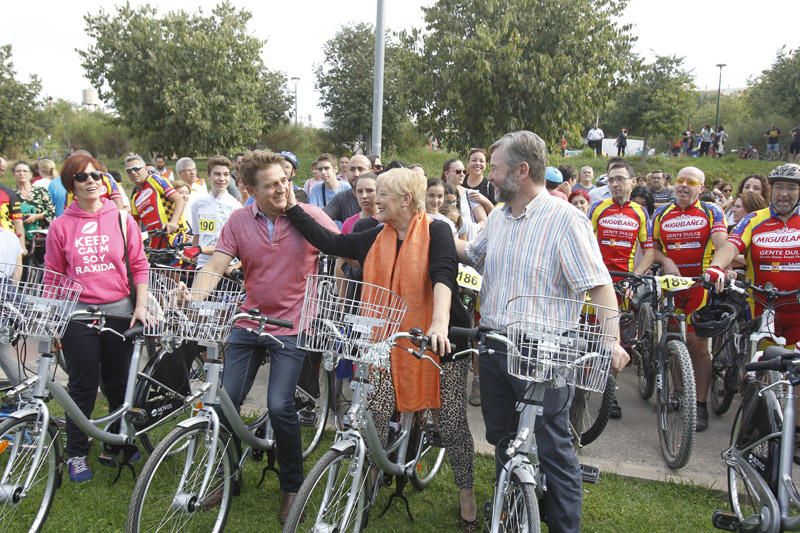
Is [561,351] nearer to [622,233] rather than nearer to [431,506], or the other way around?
[431,506]

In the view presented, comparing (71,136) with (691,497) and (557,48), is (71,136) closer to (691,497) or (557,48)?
(557,48)

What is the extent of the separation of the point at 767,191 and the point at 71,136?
44.9 m

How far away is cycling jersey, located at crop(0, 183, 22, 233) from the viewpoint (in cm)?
681

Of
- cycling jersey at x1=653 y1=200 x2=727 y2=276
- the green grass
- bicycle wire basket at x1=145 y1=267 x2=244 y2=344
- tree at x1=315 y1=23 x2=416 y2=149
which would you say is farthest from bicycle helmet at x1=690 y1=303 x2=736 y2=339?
tree at x1=315 y1=23 x2=416 y2=149

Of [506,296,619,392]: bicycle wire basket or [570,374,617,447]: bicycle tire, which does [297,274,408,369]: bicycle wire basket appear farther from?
[570,374,617,447]: bicycle tire

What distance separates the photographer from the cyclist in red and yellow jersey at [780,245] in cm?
468

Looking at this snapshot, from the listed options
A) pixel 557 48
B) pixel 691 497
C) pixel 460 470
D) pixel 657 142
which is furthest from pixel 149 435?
pixel 657 142

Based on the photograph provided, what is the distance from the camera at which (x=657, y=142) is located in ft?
136

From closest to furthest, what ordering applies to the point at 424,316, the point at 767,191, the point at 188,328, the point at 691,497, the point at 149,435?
the point at 188,328, the point at 424,316, the point at 691,497, the point at 149,435, the point at 767,191

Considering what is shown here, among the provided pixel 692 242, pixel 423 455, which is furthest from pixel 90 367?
pixel 692 242

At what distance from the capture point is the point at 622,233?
6.23 m

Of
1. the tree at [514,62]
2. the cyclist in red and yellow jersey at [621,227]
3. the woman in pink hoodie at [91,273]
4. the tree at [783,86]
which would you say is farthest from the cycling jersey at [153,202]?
the tree at [783,86]

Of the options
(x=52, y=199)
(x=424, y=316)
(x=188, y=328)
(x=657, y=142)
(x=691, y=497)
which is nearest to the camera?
(x=188, y=328)

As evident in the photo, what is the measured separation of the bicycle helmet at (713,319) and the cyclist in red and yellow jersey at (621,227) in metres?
1.28
